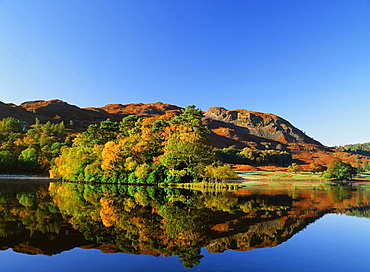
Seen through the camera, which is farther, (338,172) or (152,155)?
(338,172)

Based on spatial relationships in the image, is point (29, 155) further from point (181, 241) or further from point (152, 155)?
point (181, 241)

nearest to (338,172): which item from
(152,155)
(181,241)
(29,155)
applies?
(152,155)

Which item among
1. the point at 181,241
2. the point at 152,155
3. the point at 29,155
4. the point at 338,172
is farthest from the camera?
the point at 29,155

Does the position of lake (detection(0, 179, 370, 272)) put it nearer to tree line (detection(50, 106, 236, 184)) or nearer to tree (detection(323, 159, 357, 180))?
tree line (detection(50, 106, 236, 184))

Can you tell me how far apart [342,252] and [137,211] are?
11.8m

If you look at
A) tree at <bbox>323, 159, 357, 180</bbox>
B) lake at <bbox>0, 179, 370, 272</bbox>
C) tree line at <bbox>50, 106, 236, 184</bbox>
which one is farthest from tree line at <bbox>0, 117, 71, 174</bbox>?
tree at <bbox>323, 159, 357, 180</bbox>

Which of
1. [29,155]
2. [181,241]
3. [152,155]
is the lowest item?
[181,241]

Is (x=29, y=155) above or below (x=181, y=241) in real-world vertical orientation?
above

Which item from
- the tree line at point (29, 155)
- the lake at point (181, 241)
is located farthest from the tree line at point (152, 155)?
the lake at point (181, 241)

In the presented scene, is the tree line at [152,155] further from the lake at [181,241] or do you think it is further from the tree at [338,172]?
the tree at [338,172]

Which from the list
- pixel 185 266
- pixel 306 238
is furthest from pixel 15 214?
pixel 306 238

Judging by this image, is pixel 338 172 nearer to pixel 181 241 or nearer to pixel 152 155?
pixel 152 155

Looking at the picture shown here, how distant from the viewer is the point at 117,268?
27.0 feet

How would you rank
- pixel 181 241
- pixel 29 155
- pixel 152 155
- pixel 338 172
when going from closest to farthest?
1. pixel 181 241
2. pixel 152 155
3. pixel 338 172
4. pixel 29 155
